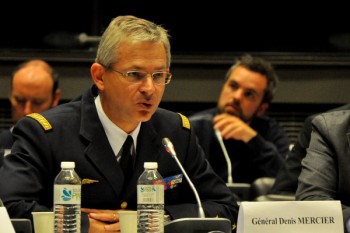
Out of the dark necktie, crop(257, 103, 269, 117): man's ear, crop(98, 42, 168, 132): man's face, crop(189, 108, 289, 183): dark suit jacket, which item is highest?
crop(98, 42, 168, 132): man's face

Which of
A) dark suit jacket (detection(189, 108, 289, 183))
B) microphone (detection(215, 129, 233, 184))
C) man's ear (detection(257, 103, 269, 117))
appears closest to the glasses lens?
microphone (detection(215, 129, 233, 184))

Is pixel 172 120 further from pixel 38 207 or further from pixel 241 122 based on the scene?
pixel 241 122

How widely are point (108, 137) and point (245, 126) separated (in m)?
2.76

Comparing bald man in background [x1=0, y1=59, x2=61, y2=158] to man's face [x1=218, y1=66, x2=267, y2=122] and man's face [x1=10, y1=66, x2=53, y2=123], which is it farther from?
man's face [x1=218, y1=66, x2=267, y2=122]

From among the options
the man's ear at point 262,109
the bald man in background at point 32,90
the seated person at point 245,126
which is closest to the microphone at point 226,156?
the seated person at point 245,126

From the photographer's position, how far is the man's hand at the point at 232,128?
19.8ft

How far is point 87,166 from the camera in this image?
3426 mm

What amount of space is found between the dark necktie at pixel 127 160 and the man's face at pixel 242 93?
2.69 meters

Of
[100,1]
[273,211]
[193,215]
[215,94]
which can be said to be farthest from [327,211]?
[100,1]

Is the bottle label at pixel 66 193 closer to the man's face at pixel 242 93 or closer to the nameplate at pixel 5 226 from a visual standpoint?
the nameplate at pixel 5 226

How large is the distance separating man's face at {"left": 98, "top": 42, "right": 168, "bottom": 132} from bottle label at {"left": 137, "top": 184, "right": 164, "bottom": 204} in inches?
24.6

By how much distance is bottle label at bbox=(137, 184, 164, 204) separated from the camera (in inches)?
113

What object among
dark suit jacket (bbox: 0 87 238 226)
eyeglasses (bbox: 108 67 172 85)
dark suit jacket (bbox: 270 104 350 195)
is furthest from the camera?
dark suit jacket (bbox: 270 104 350 195)

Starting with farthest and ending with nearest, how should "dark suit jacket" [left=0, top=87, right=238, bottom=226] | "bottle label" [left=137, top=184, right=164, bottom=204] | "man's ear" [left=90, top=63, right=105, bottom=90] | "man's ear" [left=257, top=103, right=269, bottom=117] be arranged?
"man's ear" [left=257, top=103, right=269, bottom=117] < "man's ear" [left=90, top=63, right=105, bottom=90] < "dark suit jacket" [left=0, top=87, right=238, bottom=226] < "bottle label" [left=137, top=184, right=164, bottom=204]
